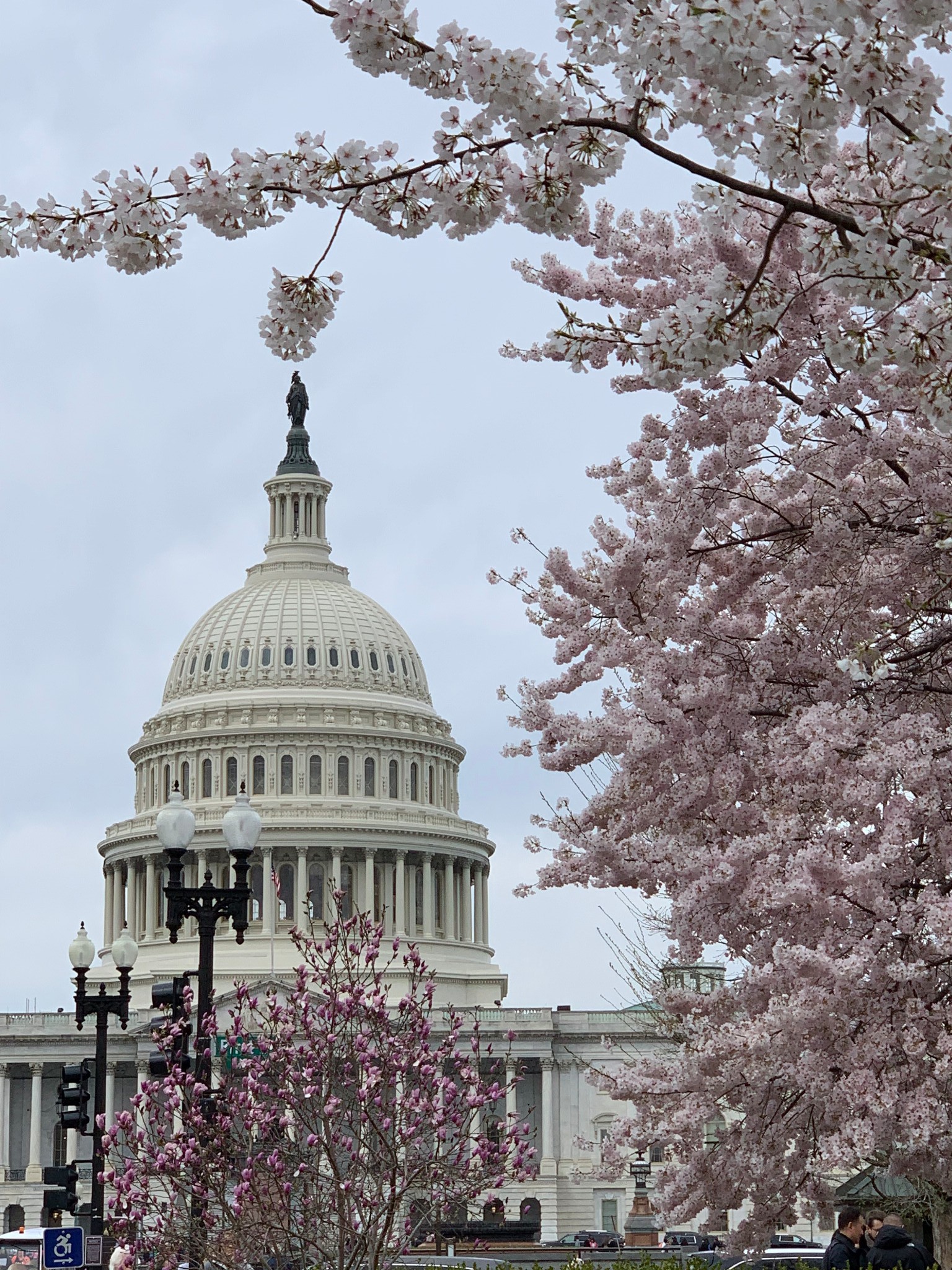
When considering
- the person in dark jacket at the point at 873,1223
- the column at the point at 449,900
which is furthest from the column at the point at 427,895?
the person in dark jacket at the point at 873,1223

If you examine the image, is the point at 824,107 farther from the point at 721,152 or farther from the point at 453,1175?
the point at 453,1175

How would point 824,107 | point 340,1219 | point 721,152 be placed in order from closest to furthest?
1. point 824,107
2. point 721,152
3. point 340,1219

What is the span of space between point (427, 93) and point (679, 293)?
859 centimetres

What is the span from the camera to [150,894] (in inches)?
5261

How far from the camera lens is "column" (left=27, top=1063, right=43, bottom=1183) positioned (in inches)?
4734

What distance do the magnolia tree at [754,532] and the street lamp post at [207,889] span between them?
18.9 feet

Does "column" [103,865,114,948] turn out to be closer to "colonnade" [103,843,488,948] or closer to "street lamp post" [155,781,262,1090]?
"colonnade" [103,843,488,948]

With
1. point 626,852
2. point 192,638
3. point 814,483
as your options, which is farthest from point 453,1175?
point 192,638

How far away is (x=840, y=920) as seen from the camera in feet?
53.2

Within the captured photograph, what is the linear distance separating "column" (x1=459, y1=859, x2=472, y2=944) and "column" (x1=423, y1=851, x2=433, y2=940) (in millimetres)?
3548

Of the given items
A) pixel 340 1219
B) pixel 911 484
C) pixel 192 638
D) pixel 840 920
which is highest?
pixel 192 638

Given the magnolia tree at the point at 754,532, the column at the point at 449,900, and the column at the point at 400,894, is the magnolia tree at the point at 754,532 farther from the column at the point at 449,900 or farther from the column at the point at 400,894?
the column at the point at 449,900

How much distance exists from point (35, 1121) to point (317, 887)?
21.4m

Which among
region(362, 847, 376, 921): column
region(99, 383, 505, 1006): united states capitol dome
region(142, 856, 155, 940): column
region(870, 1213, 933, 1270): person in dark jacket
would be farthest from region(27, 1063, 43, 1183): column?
region(870, 1213, 933, 1270): person in dark jacket
